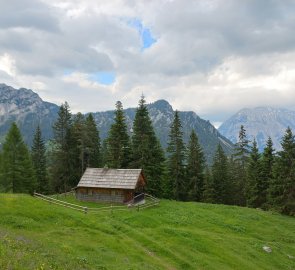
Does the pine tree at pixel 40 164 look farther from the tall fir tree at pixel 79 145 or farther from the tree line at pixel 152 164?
the tall fir tree at pixel 79 145

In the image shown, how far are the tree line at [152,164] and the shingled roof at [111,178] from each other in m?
7.89

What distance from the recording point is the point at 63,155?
7044 cm

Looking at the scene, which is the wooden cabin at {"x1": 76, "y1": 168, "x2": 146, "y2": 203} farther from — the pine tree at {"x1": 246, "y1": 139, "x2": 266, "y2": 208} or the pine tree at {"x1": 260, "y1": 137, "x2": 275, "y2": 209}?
the pine tree at {"x1": 260, "y1": 137, "x2": 275, "y2": 209}

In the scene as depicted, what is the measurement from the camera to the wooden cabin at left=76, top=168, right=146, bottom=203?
177ft

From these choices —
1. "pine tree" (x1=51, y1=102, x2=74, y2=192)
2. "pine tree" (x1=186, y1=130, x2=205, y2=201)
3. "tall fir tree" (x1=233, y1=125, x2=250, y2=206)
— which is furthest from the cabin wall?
"tall fir tree" (x1=233, y1=125, x2=250, y2=206)

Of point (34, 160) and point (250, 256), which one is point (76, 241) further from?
point (34, 160)

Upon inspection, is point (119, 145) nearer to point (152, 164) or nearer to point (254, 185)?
point (152, 164)

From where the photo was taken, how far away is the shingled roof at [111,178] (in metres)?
54.2

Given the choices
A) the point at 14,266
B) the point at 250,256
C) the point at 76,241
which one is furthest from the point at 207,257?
the point at 14,266

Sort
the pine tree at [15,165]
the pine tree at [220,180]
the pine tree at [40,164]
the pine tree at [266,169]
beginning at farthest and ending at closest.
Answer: the pine tree at [40,164], the pine tree at [220,180], the pine tree at [266,169], the pine tree at [15,165]

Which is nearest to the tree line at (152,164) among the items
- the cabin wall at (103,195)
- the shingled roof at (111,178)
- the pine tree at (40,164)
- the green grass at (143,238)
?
the pine tree at (40,164)

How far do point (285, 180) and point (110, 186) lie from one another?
1066 inches

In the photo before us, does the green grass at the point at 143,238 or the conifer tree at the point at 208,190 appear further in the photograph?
the conifer tree at the point at 208,190

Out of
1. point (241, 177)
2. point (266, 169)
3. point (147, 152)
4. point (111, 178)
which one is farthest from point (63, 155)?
point (266, 169)
